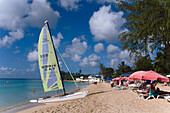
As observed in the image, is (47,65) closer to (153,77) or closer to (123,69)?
(153,77)

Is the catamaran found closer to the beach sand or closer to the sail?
the sail

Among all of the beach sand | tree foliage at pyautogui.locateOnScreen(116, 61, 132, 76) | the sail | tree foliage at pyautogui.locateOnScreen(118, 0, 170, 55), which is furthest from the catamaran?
tree foliage at pyautogui.locateOnScreen(116, 61, 132, 76)

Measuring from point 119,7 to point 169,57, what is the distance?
22.0ft

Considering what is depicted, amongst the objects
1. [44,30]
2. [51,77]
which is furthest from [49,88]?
[44,30]

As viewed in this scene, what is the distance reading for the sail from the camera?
42.8 feet

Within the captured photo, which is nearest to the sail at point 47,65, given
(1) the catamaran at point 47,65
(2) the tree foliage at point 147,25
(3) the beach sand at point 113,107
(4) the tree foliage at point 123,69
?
(1) the catamaran at point 47,65

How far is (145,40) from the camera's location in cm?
1171

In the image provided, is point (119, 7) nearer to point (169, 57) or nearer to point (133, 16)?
point (133, 16)

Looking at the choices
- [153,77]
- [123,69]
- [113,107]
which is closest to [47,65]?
[113,107]

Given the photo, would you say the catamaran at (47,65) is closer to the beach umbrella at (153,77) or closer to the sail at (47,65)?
the sail at (47,65)

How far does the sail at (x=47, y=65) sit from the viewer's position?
13.0m

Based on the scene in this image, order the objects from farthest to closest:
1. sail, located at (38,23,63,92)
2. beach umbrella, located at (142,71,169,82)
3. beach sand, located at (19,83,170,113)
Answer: sail, located at (38,23,63,92) → beach umbrella, located at (142,71,169,82) → beach sand, located at (19,83,170,113)

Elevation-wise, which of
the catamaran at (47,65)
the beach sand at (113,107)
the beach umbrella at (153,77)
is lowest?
the beach sand at (113,107)

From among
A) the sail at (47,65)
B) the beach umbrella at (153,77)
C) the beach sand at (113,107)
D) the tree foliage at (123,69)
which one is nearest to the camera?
the beach sand at (113,107)
